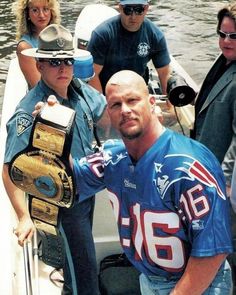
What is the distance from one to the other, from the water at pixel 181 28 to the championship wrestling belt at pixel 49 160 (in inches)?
244

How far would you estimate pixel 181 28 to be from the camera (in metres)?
11.6

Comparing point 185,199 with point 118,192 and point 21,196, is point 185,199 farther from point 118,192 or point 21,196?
point 21,196

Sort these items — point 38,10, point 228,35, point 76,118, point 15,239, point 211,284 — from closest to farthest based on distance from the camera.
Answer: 1. point 211,284
2. point 76,118
3. point 228,35
4. point 15,239
5. point 38,10

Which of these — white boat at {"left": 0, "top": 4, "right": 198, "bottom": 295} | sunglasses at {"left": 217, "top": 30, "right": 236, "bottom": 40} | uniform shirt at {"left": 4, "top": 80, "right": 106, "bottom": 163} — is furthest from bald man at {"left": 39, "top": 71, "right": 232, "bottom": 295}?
sunglasses at {"left": 217, "top": 30, "right": 236, "bottom": 40}

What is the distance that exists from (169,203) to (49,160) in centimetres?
Answer: 45

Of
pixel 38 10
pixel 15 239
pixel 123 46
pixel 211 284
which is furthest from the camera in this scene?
pixel 123 46

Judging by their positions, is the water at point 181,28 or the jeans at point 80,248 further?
the water at point 181,28

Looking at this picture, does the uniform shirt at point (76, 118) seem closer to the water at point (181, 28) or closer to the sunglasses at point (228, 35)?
the sunglasses at point (228, 35)

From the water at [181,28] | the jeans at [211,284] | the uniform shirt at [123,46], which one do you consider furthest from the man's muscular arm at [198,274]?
the water at [181,28]

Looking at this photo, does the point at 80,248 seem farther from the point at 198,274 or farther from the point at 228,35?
the point at 228,35

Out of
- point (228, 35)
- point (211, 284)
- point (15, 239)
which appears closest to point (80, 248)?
point (15, 239)

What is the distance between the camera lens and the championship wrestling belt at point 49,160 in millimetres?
1767

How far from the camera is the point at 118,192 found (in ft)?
5.89

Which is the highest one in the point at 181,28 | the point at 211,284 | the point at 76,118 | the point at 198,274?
the point at 76,118
